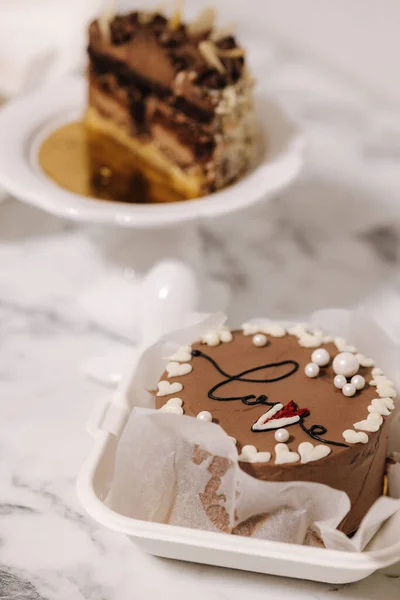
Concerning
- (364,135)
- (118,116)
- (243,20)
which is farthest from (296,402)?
(243,20)

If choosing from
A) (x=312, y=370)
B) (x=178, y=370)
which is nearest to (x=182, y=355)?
(x=178, y=370)

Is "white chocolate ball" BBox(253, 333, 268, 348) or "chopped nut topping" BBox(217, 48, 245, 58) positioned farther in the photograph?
"chopped nut topping" BBox(217, 48, 245, 58)

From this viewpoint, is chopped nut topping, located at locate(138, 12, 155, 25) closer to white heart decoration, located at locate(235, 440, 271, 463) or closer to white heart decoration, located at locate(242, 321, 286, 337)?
white heart decoration, located at locate(242, 321, 286, 337)

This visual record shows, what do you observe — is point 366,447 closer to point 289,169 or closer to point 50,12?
point 289,169

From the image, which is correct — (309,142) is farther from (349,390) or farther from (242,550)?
(242,550)

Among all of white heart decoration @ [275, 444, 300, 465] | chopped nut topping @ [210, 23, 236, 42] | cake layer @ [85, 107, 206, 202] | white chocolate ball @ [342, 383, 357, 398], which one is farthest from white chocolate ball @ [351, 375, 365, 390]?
chopped nut topping @ [210, 23, 236, 42]
